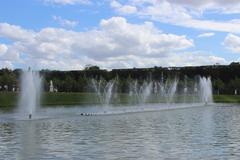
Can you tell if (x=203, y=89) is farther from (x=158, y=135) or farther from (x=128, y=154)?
(x=128, y=154)

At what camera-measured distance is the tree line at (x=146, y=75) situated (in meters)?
148

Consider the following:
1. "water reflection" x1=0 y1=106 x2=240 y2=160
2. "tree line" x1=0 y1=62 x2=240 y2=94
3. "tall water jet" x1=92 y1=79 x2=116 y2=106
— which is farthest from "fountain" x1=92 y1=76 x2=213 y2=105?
"water reflection" x1=0 y1=106 x2=240 y2=160

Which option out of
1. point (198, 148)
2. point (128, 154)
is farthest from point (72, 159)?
point (198, 148)

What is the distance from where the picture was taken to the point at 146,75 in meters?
182

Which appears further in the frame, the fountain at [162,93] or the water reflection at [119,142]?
the fountain at [162,93]

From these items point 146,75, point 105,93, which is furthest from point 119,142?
point 146,75

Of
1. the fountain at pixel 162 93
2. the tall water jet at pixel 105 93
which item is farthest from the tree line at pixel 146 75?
the tall water jet at pixel 105 93

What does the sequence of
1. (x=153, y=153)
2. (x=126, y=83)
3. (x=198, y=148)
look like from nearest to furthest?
(x=153, y=153)
(x=198, y=148)
(x=126, y=83)

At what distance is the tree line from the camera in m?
148

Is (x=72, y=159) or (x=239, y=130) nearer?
(x=72, y=159)

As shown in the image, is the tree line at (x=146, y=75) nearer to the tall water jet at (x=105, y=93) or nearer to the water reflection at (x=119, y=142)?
the tall water jet at (x=105, y=93)

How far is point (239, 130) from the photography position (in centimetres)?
3034

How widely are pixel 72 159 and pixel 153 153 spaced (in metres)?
3.28

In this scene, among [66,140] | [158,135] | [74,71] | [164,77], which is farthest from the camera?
[74,71]
